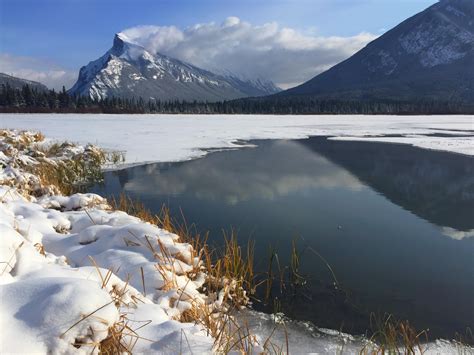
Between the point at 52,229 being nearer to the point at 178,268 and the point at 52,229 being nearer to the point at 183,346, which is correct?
the point at 178,268

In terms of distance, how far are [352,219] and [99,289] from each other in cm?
847

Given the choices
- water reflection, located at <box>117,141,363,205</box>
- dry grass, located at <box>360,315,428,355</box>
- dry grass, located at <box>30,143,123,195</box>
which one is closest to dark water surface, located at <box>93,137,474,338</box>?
water reflection, located at <box>117,141,363,205</box>

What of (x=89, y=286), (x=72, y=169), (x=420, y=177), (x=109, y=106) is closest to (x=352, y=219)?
(x=420, y=177)

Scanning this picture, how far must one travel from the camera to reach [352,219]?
10.5 metres

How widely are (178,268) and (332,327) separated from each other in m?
2.55

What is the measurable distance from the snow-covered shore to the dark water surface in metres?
1.04

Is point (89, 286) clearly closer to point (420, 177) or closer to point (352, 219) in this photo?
point (352, 219)

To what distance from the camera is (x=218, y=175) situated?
1686cm

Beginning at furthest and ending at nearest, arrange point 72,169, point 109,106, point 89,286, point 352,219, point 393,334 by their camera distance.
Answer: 1. point 109,106
2. point 72,169
3. point 352,219
4. point 393,334
5. point 89,286

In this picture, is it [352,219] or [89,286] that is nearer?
[89,286]

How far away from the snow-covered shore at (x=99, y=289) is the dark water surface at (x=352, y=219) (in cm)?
104

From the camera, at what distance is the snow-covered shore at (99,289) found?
9.70ft

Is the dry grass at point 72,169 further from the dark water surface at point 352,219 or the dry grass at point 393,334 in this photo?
the dry grass at point 393,334

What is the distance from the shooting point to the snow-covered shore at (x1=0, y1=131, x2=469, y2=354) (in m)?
2.96
